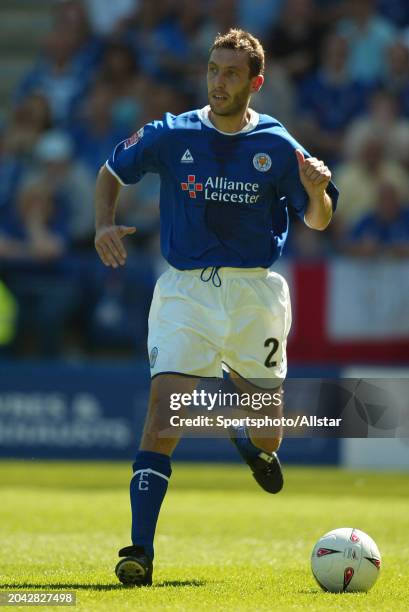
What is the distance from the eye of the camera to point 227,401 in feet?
24.2

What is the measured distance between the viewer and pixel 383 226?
45.9ft

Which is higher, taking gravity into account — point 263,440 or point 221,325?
point 221,325

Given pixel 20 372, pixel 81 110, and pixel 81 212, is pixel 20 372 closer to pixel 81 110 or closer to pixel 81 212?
pixel 81 212

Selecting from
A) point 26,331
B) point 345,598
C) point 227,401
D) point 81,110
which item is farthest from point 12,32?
point 345,598

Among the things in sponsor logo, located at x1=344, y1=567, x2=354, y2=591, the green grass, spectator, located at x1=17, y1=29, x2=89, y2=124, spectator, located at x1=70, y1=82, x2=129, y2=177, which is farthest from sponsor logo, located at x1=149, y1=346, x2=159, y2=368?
spectator, located at x1=17, y1=29, x2=89, y2=124

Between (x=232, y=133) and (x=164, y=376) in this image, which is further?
(x=232, y=133)

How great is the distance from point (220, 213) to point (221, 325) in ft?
1.91

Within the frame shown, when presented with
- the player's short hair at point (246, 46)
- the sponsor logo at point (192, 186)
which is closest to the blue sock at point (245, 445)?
the sponsor logo at point (192, 186)

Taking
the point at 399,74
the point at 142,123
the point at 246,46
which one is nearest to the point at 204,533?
the point at 246,46

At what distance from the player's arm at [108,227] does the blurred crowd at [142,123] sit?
701cm

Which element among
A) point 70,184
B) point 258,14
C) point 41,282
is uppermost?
point 258,14

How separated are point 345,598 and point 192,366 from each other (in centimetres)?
138

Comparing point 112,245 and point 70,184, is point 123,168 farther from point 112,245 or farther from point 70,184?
point 70,184

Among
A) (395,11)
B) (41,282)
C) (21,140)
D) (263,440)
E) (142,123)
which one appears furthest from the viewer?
(21,140)
